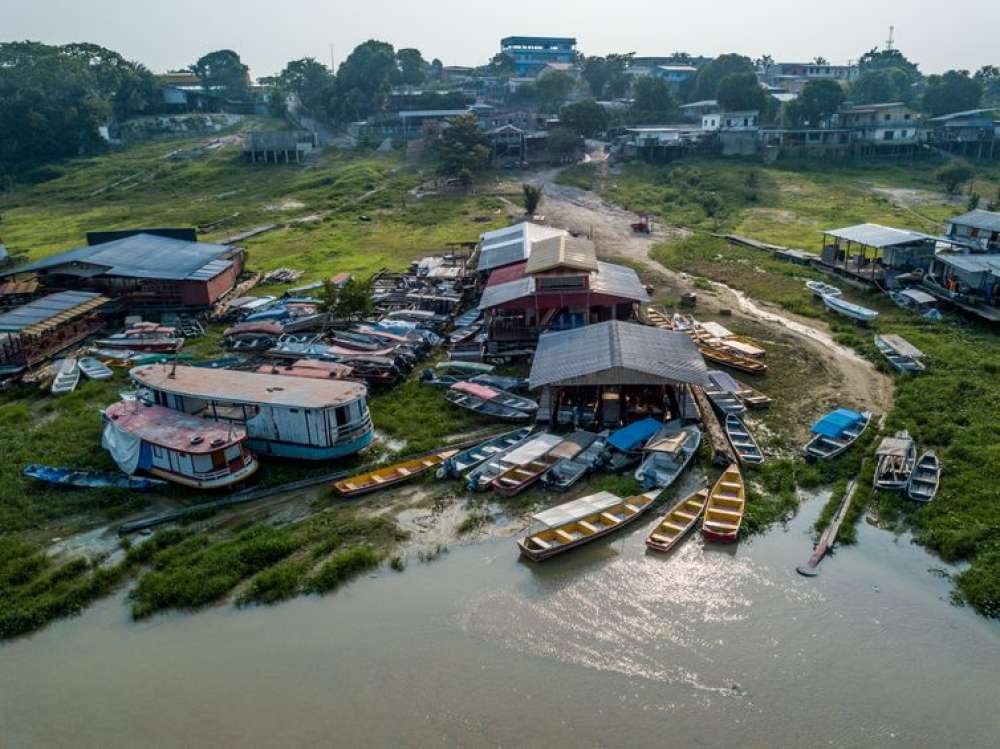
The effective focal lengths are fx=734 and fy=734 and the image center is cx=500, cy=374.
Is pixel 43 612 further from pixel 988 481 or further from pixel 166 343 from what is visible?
pixel 988 481

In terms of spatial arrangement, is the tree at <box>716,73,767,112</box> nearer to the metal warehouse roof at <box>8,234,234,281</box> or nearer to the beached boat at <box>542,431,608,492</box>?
the metal warehouse roof at <box>8,234,234,281</box>

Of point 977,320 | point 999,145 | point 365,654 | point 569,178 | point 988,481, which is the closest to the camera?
point 365,654

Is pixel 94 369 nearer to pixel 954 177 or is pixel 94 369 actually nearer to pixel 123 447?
pixel 123 447

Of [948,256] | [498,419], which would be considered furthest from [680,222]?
[498,419]

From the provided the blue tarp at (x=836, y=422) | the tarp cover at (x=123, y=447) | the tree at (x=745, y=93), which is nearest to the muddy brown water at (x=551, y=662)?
the blue tarp at (x=836, y=422)

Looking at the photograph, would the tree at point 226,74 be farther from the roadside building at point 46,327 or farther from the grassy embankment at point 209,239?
the roadside building at point 46,327

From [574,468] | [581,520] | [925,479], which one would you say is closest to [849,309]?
[925,479]

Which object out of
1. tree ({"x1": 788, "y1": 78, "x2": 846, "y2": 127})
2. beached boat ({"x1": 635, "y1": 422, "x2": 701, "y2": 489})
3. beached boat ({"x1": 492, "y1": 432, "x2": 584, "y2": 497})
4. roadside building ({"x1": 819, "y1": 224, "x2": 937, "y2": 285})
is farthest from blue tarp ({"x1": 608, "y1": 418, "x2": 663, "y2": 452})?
tree ({"x1": 788, "y1": 78, "x2": 846, "y2": 127})
